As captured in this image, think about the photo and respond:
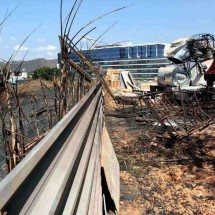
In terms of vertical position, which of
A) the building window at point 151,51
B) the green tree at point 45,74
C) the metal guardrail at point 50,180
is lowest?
the metal guardrail at point 50,180

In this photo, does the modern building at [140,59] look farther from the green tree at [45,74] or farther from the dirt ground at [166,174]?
the green tree at [45,74]

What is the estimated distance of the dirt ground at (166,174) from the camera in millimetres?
5004

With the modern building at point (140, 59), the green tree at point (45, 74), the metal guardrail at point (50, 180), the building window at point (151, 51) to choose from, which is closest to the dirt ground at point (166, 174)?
the green tree at point (45, 74)

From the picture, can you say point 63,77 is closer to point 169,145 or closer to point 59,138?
point 59,138

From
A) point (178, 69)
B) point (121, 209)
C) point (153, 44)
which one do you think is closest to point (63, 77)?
point (121, 209)

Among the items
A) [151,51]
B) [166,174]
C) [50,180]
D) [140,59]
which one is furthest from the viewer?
[140,59]

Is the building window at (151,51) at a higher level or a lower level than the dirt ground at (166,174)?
higher

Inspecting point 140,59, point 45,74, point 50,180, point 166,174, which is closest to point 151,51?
point 140,59

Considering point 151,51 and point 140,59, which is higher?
point 151,51

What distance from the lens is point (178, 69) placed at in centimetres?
1727

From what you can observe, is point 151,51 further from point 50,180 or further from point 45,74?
point 50,180

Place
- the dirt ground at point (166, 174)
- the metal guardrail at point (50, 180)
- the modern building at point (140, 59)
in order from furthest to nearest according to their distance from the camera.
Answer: the modern building at point (140, 59), the dirt ground at point (166, 174), the metal guardrail at point (50, 180)

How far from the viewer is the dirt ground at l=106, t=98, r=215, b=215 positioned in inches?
197

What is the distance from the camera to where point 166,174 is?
6.31 m
